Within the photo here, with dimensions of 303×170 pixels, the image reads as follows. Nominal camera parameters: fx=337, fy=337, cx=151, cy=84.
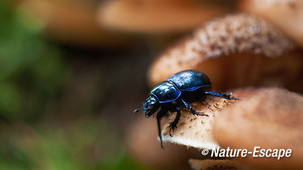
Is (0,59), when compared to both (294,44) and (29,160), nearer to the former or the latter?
(29,160)

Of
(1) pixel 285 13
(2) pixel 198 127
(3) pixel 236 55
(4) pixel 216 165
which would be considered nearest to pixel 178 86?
(2) pixel 198 127

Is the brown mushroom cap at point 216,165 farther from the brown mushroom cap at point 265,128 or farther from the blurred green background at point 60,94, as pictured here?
the blurred green background at point 60,94

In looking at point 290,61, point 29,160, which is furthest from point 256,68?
point 29,160

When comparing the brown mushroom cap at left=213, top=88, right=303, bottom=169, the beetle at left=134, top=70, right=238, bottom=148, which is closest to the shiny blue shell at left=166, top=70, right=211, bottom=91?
the beetle at left=134, top=70, right=238, bottom=148

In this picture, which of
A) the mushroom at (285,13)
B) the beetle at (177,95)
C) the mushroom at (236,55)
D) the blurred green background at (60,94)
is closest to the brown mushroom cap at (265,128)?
the beetle at (177,95)

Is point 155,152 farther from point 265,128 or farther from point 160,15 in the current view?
point 265,128

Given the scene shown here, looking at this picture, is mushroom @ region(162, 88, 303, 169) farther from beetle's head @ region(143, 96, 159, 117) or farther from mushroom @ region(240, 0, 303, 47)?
mushroom @ region(240, 0, 303, 47)
